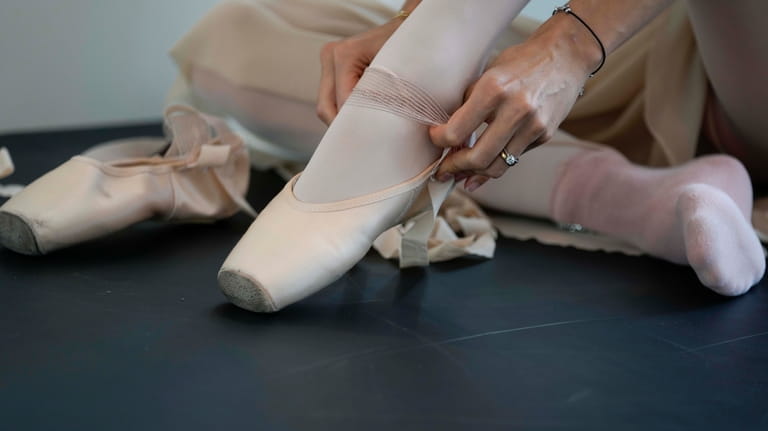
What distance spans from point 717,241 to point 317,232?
0.36 meters

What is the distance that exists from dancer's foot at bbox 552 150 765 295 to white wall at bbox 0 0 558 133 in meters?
0.66

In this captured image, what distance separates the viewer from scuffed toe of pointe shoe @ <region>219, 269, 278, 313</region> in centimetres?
63

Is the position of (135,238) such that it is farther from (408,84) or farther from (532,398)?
(532,398)

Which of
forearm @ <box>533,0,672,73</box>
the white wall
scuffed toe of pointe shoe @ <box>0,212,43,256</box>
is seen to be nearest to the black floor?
scuffed toe of pointe shoe @ <box>0,212,43,256</box>

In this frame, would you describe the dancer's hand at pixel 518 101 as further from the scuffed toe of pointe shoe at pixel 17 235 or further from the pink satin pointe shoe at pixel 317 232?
the scuffed toe of pointe shoe at pixel 17 235

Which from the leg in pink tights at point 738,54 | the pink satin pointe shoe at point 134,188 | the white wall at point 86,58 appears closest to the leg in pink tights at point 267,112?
the pink satin pointe shoe at point 134,188

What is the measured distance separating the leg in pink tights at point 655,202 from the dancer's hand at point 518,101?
18 centimetres

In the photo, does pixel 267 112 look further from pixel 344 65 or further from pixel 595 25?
pixel 595 25

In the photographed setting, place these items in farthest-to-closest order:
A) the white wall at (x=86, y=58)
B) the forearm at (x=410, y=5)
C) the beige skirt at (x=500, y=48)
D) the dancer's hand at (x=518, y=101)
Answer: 1. the white wall at (x=86, y=58)
2. the beige skirt at (x=500, y=48)
3. the forearm at (x=410, y=5)
4. the dancer's hand at (x=518, y=101)

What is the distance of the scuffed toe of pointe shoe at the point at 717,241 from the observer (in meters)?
0.72

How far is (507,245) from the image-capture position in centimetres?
93

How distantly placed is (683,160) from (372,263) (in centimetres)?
41

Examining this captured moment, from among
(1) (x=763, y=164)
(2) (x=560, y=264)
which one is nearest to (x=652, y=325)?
(2) (x=560, y=264)

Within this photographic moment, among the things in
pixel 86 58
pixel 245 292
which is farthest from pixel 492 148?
pixel 86 58
